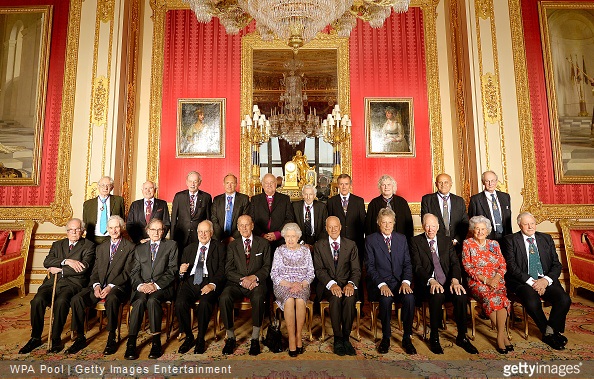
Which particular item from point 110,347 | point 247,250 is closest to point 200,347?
point 110,347

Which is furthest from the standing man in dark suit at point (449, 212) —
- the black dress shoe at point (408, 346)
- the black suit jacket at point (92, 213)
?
the black suit jacket at point (92, 213)

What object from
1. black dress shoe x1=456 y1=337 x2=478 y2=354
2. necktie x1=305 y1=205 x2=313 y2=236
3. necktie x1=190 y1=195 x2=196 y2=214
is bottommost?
black dress shoe x1=456 y1=337 x2=478 y2=354

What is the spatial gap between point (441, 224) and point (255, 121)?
136 inches

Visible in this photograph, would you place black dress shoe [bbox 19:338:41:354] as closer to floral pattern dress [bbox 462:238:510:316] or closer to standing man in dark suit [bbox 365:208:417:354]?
standing man in dark suit [bbox 365:208:417:354]

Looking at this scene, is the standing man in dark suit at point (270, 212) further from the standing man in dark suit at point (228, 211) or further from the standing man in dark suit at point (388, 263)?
the standing man in dark suit at point (388, 263)

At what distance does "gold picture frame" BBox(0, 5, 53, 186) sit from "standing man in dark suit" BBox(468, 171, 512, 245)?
6307 mm

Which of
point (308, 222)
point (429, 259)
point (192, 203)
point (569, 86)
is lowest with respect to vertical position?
point (429, 259)

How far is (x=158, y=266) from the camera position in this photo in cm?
402

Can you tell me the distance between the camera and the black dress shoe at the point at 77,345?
3.55m

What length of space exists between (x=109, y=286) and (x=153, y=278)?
406 mm

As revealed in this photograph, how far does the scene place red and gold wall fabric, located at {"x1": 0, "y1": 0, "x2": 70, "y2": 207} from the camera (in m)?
6.20

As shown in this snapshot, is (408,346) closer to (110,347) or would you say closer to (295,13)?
(110,347)

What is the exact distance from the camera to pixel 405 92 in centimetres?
714

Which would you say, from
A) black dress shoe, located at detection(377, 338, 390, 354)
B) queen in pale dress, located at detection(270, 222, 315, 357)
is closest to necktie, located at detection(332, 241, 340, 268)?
queen in pale dress, located at detection(270, 222, 315, 357)
